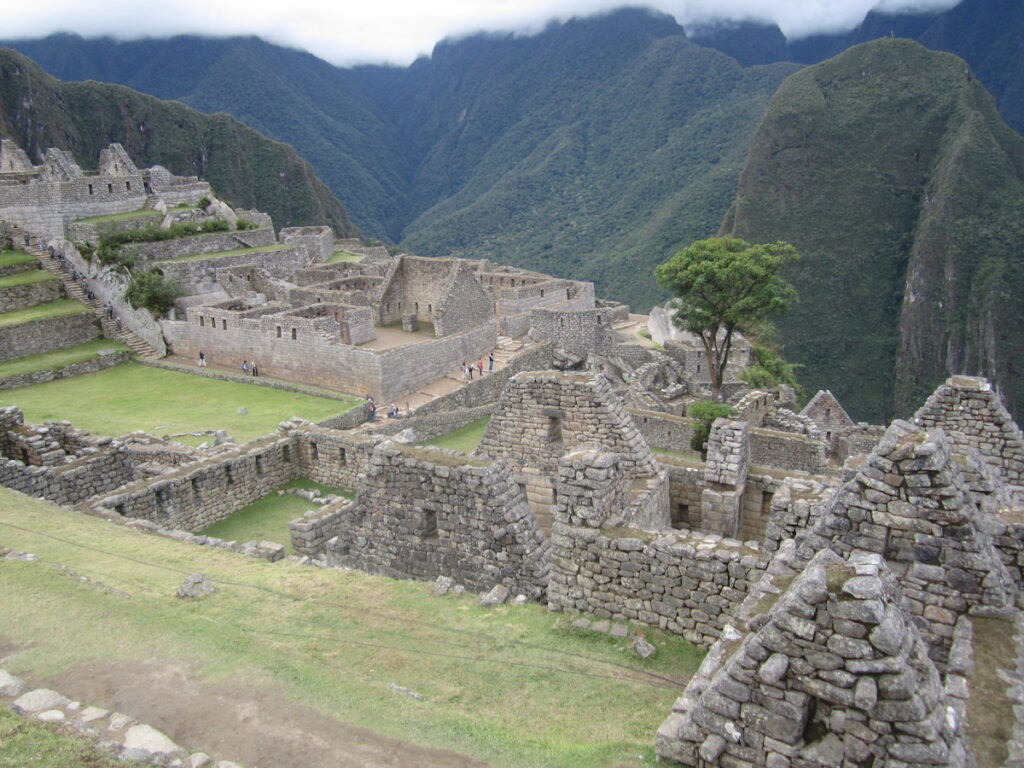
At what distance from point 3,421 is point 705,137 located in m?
163

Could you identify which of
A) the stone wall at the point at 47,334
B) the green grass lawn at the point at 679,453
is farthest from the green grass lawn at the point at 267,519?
the stone wall at the point at 47,334

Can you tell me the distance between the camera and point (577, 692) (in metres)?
5.37

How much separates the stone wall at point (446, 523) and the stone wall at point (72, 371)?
2172 cm

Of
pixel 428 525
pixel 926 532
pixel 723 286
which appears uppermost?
pixel 723 286

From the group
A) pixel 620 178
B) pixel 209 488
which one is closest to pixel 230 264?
pixel 209 488

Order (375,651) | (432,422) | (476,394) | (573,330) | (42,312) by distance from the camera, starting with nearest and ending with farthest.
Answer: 1. (375,651)
2. (432,422)
3. (476,394)
4. (42,312)
5. (573,330)

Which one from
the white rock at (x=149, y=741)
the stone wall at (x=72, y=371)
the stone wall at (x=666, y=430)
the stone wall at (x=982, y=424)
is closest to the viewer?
the white rock at (x=149, y=741)

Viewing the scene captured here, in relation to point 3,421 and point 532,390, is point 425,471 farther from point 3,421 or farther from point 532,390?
point 3,421

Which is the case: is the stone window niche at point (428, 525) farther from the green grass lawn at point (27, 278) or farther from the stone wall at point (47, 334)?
the green grass lawn at point (27, 278)

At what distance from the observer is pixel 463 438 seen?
66.4 feet

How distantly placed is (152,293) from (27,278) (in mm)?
6894

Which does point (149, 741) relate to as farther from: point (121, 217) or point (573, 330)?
point (121, 217)

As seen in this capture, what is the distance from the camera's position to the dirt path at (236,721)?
4648mm

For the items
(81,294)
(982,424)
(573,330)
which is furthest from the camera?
(573,330)
